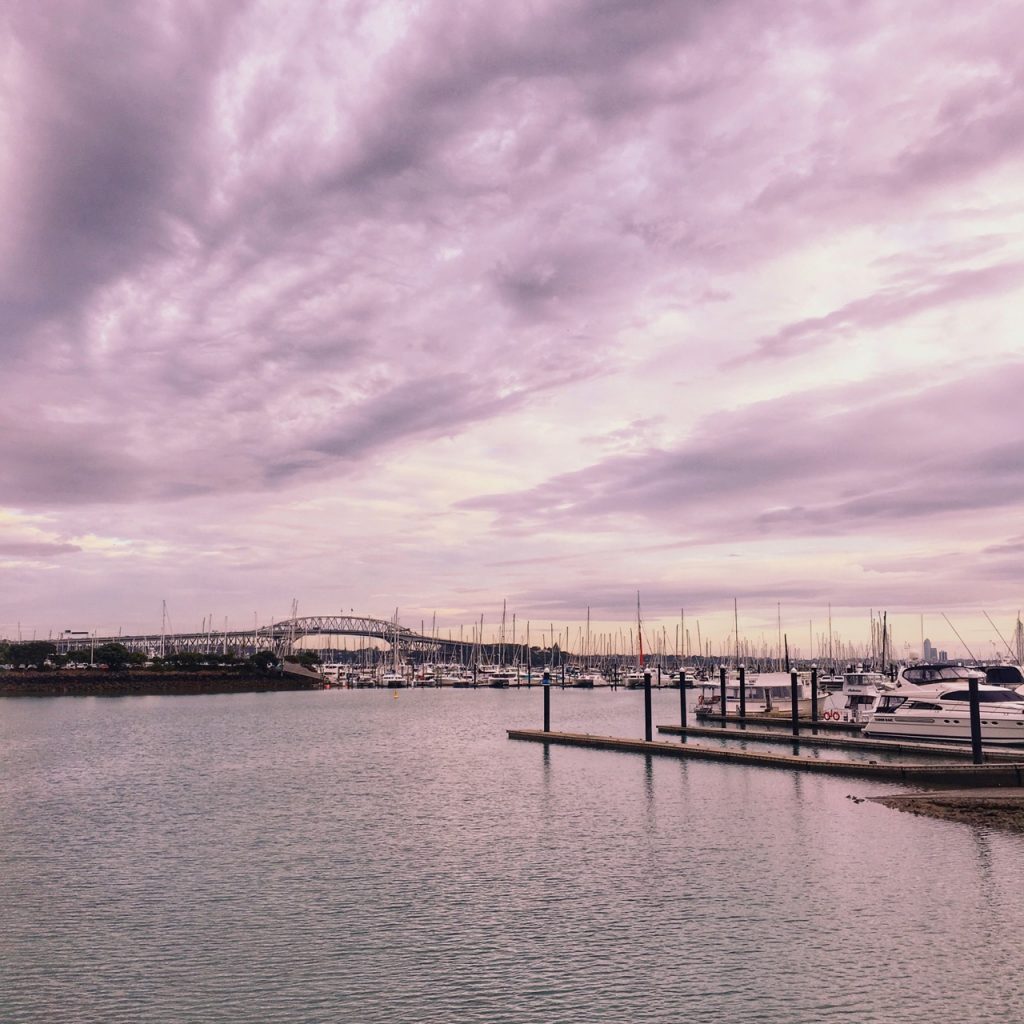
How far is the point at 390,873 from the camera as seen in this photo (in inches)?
1207

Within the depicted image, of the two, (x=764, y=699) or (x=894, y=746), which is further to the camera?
(x=764, y=699)

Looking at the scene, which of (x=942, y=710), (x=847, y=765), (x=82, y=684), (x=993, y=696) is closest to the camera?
(x=847, y=765)

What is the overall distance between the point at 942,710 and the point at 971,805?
21.8 meters

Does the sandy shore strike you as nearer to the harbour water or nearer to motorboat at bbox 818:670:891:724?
the harbour water

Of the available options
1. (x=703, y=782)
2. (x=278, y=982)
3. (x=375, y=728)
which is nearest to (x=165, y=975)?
(x=278, y=982)

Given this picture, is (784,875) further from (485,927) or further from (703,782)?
(703,782)

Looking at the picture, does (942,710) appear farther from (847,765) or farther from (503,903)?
(503,903)

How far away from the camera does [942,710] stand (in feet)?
190

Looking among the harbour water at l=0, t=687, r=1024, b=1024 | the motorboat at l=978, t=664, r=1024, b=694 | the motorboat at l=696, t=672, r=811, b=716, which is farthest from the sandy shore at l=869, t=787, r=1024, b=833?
the motorboat at l=696, t=672, r=811, b=716

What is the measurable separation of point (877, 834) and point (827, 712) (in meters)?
49.4

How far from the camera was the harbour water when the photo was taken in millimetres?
19734

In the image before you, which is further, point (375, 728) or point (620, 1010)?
point (375, 728)

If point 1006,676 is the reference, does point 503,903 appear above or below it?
below

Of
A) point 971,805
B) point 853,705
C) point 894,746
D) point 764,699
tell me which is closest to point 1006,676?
point 853,705
